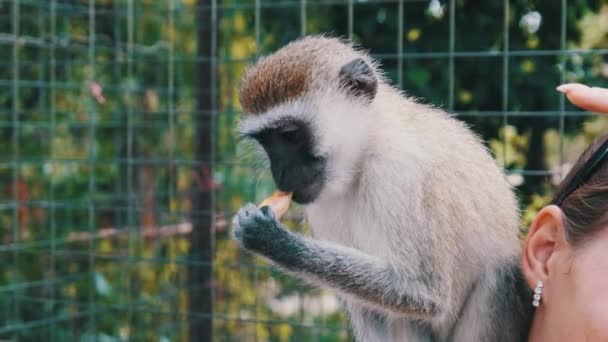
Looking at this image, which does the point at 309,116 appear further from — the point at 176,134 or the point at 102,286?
the point at 102,286

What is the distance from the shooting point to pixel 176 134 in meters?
4.90

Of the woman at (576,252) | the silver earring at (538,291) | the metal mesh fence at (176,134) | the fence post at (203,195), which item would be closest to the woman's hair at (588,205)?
the woman at (576,252)

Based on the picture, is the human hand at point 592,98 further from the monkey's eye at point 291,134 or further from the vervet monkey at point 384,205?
the monkey's eye at point 291,134

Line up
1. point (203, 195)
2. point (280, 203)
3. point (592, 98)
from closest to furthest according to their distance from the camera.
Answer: point (592, 98) < point (280, 203) < point (203, 195)

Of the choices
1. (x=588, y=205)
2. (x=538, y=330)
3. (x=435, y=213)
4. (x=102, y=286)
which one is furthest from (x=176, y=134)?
(x=588, y=205)

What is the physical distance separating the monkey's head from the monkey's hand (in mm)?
140

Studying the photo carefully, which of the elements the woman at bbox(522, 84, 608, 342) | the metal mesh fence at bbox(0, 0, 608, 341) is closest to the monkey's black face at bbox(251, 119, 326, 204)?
the woman at bbox(522, 84, 608, 342)

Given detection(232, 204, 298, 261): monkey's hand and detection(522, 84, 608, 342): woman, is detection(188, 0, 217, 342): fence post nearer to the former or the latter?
detection(232, 204, 298, 261): monkey's hand

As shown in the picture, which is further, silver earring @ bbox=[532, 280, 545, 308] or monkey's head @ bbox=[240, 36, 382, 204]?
monkey's head @ bbox=[240, 36, 382, 204]

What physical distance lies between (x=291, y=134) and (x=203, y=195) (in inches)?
75.1

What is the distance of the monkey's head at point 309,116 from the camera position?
236cm

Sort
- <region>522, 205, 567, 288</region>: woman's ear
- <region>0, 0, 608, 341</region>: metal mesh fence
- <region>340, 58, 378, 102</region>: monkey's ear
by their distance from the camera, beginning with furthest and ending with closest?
<region>0, 0, 608, 341</region>: metal mesh fence
<region>340, 58, 378, 102</region>: monkey's ear
<region>522, 205, 567, 288</region>: woman's ear

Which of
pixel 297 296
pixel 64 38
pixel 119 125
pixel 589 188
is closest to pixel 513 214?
pixel 589 188

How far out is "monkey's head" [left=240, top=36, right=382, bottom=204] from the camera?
236 centimetres
